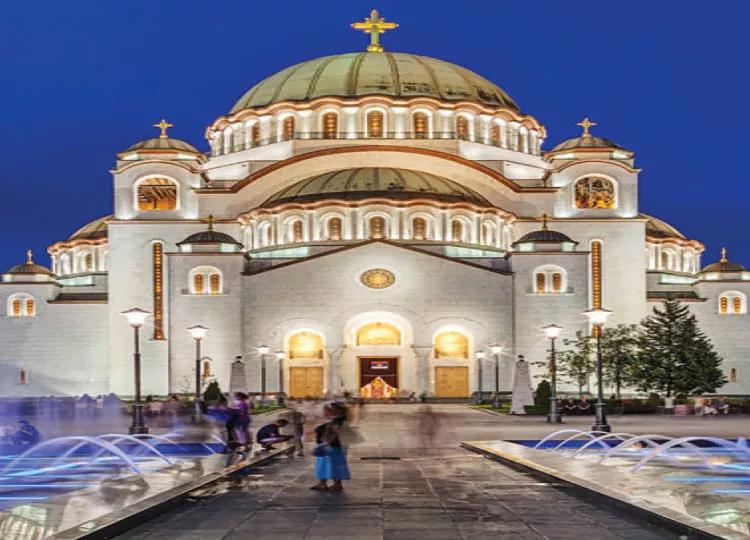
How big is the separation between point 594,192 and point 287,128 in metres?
18.2

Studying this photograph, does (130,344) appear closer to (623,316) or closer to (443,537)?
(623,316)

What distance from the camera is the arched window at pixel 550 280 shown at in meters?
62.2

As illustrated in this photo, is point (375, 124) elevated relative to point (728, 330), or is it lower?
elevated

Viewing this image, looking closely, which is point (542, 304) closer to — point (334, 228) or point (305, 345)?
point (334, 228)

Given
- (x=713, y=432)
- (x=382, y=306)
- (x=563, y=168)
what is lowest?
(x=713, y=432)

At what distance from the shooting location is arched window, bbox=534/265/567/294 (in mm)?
62188

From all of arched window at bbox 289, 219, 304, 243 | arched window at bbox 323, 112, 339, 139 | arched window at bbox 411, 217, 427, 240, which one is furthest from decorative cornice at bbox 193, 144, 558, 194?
arched window at bbox 411, 217, 427, 240

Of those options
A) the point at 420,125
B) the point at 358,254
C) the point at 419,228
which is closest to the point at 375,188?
the point at 419,228

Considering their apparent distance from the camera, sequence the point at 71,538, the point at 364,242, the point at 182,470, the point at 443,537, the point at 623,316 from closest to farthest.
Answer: the point at 71,538, the point at 443,537, the point at 182,470, the point at 364,242, the point at 623,316

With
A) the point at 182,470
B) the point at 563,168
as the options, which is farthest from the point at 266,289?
the point at 182,470

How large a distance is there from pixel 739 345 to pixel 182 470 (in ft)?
173

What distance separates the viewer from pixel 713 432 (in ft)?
108

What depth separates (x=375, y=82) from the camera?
7175cm

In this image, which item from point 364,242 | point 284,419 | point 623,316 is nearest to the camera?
point 284,419
